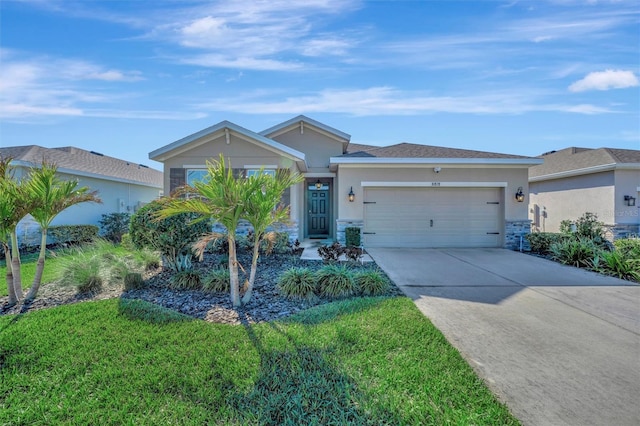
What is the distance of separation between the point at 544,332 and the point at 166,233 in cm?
667

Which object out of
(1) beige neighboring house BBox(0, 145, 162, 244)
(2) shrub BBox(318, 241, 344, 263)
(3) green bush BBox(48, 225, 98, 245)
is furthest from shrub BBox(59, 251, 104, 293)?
(3) green bush BBox(48, 225, 98, 245)

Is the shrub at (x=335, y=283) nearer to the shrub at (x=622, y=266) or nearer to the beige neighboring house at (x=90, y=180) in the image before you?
the shrub at (x=622, y=266)

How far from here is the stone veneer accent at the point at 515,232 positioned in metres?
10.7

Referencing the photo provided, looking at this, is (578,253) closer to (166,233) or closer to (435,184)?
(435,184)

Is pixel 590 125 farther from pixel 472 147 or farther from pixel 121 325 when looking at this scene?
pixel 121 325

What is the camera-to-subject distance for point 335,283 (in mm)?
5422

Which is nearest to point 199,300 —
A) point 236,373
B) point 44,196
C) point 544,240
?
point 236,373

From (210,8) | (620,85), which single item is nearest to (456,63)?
(620,85)

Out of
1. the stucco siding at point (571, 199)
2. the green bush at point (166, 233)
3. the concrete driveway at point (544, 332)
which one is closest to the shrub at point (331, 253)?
the concrete driveway at point (544, 332)

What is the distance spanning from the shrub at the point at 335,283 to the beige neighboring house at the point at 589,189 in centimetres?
1272

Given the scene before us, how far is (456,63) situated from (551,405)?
857 centimetres

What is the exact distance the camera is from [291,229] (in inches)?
406

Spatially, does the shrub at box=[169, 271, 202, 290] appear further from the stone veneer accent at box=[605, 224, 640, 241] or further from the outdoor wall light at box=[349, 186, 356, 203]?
the stone veneer accent at box=[605, 224, 640, 241]

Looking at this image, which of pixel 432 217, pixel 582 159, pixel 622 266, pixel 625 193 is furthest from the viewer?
pixel 582 159
